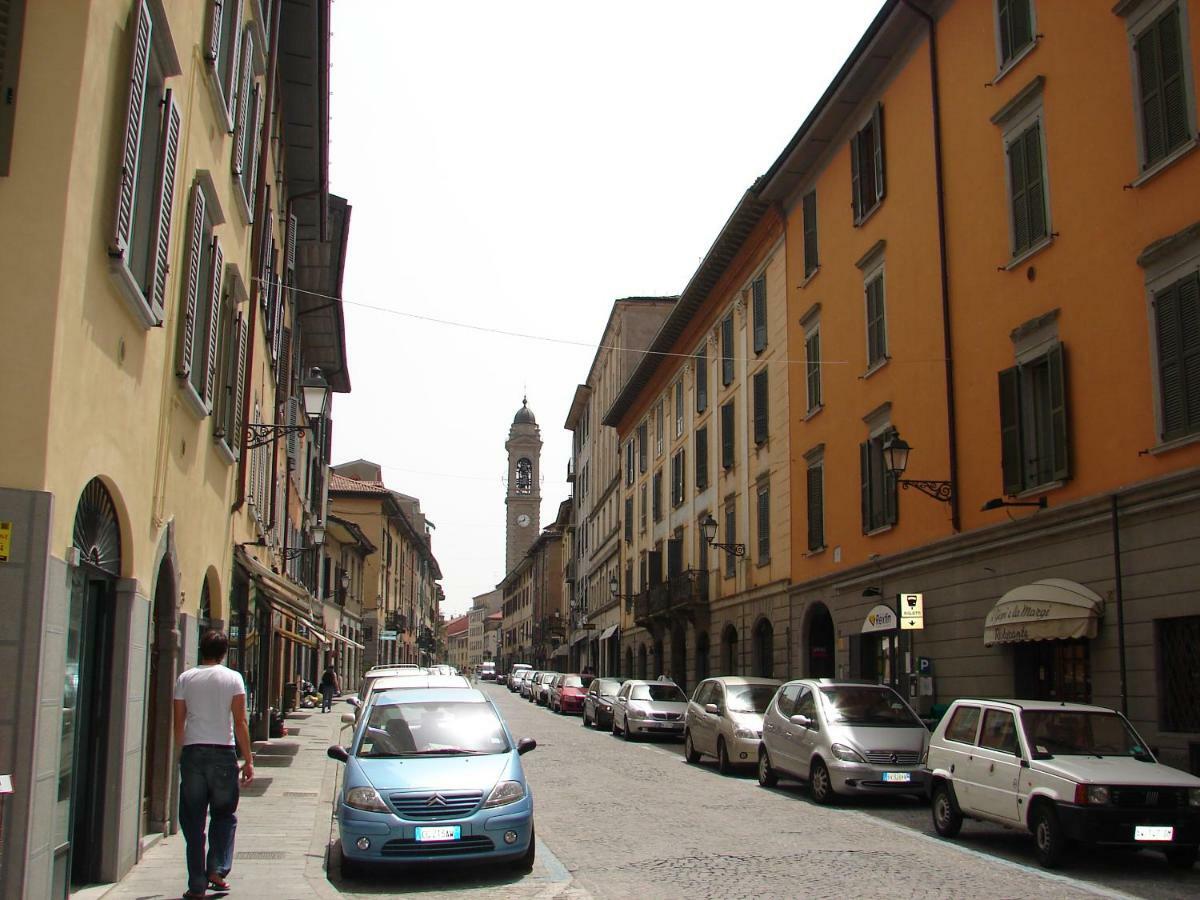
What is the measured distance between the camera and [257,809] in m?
14.2

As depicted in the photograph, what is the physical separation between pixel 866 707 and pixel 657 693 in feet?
45.1

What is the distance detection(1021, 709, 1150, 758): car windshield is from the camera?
463 inches

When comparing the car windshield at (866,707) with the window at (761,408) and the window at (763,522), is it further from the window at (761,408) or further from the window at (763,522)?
the window at (761,408)

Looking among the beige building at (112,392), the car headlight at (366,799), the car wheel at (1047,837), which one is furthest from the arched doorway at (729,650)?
the car headlight at (366,799)

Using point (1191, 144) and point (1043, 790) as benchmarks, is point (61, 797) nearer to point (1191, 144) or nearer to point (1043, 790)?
point (1043, 790)

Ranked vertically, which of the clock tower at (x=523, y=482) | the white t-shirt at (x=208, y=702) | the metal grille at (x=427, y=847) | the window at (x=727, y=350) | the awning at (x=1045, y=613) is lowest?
the metal grille at (x=427, y=847)

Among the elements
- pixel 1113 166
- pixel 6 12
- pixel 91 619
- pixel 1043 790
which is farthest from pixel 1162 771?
pixel 6 12

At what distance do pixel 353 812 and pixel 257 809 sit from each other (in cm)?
445

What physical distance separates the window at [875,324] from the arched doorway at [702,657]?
1614 cm

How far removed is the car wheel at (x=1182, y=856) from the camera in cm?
1087

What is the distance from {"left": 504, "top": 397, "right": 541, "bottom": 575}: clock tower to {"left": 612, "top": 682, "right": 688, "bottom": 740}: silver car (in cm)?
9111

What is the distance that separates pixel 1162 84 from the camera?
15086 mm

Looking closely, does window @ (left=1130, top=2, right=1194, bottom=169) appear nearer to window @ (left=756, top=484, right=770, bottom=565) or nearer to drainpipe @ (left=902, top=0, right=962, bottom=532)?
drainpipe @ (left=902, top=0, right=962, bottom=532)

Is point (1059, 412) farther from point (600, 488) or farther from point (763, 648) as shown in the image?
point (600, 488)
